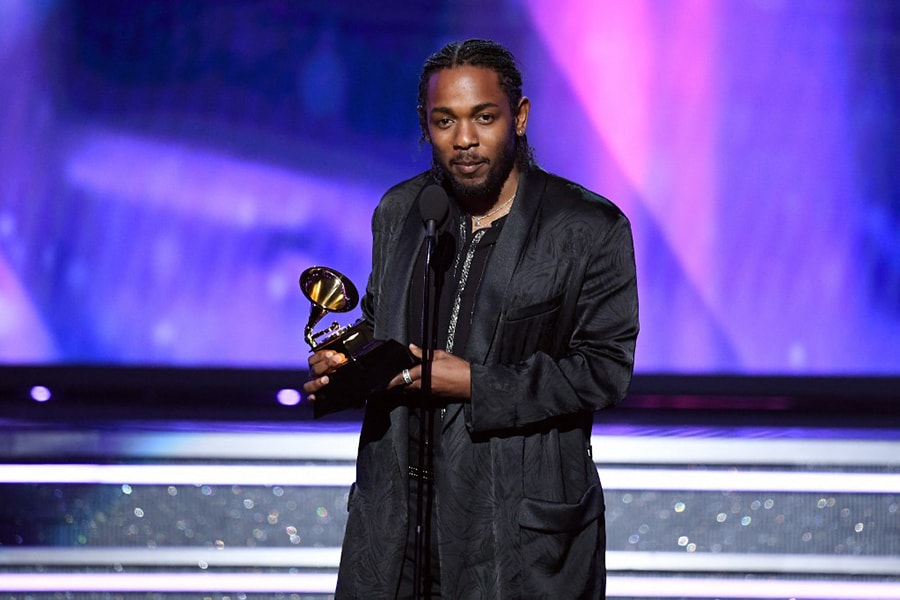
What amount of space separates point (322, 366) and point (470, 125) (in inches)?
17.4

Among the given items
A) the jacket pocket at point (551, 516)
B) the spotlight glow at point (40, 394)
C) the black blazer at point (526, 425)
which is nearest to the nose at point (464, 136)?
the black blazer at point (526, 425)

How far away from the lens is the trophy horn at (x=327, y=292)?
188cm

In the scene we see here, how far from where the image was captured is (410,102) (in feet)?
11.0

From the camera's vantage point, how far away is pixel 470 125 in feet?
5.93

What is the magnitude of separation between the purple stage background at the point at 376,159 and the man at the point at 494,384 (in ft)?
4.78

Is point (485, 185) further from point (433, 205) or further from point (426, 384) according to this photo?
point (426, 384)

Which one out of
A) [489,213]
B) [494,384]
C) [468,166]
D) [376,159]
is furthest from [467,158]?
[376,159]

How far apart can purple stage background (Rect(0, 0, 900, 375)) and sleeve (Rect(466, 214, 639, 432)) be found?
4.90 feet

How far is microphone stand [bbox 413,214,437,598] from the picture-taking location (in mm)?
1728

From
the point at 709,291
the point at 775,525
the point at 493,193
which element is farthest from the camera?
the point at 709,291

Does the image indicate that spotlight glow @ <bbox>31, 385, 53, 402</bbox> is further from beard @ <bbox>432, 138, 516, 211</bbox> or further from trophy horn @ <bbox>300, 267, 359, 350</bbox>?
beard @ <bbox>432, 138, 516, 211</bbox>

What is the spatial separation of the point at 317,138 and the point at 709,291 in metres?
1.21

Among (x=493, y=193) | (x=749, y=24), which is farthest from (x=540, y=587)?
(x=749, y=24)

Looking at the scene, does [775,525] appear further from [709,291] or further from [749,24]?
[749,24]
